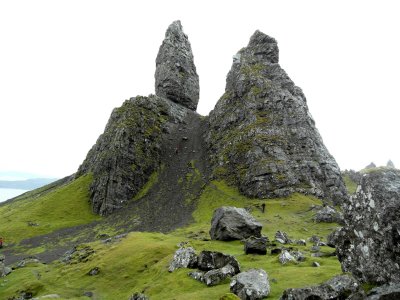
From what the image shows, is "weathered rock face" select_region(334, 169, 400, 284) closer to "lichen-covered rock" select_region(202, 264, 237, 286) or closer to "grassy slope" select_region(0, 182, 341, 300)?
"grassy slope" select_region(0, 182, 341, 300)

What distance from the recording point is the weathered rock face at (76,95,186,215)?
159625 mm

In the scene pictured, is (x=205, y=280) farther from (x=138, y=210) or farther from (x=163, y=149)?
(x=163, y=149)

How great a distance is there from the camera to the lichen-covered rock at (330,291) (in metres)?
24.1

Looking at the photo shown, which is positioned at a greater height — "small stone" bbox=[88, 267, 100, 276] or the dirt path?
the dirt path

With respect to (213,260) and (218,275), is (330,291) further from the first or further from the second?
(213,260)

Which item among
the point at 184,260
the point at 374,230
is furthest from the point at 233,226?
the point at 374,230

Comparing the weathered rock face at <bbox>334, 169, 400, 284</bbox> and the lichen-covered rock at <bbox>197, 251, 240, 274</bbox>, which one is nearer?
the weathered rock face at <bbox>334, 169, 400, 284</bbox>

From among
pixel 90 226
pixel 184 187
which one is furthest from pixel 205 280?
pixel 184 187

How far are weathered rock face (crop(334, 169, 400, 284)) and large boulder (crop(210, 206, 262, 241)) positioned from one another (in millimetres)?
43597

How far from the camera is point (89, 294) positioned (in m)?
52.5

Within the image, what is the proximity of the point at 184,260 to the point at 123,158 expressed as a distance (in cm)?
13027

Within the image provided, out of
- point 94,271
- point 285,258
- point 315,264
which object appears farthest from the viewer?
point 94,271

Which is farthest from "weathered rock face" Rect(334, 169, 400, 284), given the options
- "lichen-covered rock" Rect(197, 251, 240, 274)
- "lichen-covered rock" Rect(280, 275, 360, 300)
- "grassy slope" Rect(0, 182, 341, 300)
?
"lichen-covered rock" Rect(197, 251, 240, 274)

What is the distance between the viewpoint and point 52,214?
153 m
